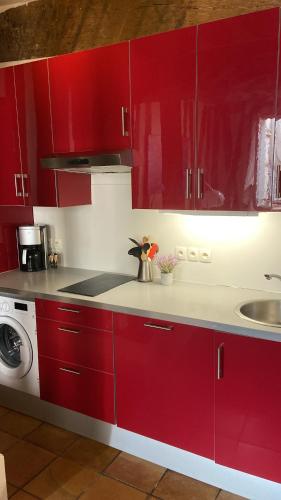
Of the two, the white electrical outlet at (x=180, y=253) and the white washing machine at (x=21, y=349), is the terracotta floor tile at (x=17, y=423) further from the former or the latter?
the white electrical outlet at (x=180, y=253)

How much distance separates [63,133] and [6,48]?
1.12 m

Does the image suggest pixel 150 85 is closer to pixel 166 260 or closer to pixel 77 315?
pixel 166 260

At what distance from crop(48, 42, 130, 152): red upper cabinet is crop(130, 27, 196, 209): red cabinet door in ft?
0.26

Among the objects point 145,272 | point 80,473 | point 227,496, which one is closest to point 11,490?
point 80,473

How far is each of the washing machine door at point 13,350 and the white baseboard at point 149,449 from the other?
0.18 m

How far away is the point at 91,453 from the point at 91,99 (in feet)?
6.77

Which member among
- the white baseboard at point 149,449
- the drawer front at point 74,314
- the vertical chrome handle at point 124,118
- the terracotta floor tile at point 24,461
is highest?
the vertical chrome handle at point 124,118

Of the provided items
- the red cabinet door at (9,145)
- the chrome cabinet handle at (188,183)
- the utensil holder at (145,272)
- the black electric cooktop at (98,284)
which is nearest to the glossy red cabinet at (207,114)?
the chrome cabinet handle at (188,183)

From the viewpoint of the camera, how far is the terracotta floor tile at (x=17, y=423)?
2469mm

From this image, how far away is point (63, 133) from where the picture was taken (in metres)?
2.42

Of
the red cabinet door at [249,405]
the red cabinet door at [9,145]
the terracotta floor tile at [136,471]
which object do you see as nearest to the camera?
the red cabinet door at [249,405]

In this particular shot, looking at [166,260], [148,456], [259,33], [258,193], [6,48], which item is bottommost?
[148,456]

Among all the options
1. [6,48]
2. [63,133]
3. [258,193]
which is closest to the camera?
[258,193]

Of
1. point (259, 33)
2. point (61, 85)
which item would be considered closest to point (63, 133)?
point (61, 85)
